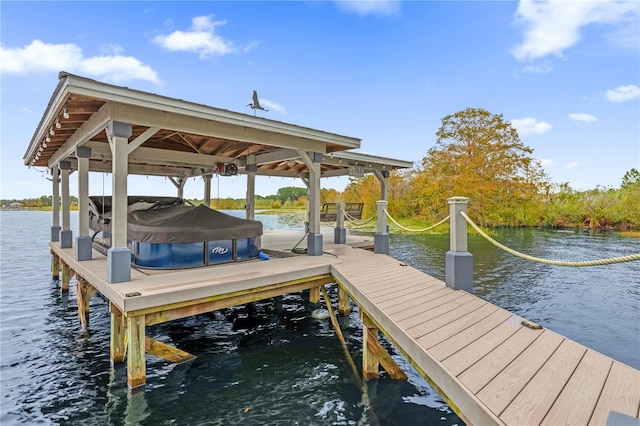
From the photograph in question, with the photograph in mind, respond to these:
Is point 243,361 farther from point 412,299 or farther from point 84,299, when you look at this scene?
point 84,299

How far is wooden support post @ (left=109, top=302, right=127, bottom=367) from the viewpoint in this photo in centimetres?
420

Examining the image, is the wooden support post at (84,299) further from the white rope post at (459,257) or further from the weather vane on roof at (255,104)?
the white rope post at (459,257)

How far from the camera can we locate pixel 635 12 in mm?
8188

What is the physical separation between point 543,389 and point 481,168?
22285mm

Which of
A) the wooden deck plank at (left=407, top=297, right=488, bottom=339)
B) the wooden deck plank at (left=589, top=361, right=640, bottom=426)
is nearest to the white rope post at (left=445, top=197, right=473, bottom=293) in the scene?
the wooden deck plank at (left=407, top=297, right=488, bottom=339)

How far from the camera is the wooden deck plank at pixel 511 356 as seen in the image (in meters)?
2.12

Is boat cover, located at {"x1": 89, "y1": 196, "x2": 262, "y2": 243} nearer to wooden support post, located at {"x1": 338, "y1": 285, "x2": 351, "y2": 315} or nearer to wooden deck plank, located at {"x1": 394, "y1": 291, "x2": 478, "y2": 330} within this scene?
wooden support post, located at {"x1": 338, "y1": 285, "x2": 351, "y2": 315}

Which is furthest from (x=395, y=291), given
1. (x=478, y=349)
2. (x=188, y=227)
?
(x=188, y=227)

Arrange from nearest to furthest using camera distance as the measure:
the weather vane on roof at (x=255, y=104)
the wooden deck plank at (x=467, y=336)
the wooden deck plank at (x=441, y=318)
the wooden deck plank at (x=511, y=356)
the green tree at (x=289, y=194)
Result: the wooden deck plank at (x=511, y=356), the wooden deck plank at (x=467, y=336), the wooden deck plank at (x=441, y=318), the weather vane on roof at (x=255, y=104), the green tree at (x=289, y=194)

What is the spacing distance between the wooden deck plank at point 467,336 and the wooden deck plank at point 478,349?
0.03m

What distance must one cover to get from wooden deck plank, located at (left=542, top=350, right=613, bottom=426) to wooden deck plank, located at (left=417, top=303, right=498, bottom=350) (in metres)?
0.87

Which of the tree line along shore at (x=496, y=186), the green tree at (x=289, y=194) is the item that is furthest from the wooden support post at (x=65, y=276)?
the green tree at (x=289, y=194)

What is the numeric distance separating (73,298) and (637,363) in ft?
36.8

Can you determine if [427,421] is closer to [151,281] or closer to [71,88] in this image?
[151,281]
